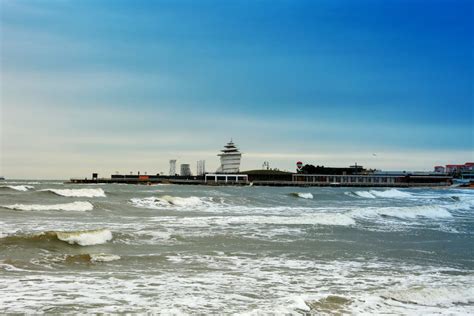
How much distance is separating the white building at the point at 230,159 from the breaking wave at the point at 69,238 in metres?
106

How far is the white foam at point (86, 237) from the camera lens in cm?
1495

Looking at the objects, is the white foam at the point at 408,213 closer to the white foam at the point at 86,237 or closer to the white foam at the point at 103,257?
the white foam at the point at 86,237

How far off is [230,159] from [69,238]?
108367 mm

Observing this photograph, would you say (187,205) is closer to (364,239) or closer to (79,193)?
(79,193)

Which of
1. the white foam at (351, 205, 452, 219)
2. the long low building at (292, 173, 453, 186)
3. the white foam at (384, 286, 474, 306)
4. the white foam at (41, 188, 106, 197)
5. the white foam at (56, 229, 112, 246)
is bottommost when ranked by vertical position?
the white foam at (384, 286, 474, 306)

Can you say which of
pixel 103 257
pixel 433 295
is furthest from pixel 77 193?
pixel 433 295

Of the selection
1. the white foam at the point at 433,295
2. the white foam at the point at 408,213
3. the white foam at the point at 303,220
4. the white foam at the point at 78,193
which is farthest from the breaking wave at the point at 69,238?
the white foam at the point at 78,193

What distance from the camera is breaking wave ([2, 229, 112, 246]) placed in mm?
14688

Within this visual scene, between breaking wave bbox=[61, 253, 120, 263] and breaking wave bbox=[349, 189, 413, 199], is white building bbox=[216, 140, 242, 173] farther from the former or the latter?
breaking wave bbox=[61, 253, 120, 263]

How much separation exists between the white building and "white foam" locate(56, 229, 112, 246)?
348 feet

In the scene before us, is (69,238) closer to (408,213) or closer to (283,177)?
(408,213)

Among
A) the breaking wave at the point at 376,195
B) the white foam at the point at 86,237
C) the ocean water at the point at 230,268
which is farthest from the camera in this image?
the breaking wave at the point at 376,195

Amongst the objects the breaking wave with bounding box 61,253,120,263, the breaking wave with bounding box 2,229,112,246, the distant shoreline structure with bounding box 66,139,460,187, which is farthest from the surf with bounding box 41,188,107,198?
the distant shoreline structure with bounding box 66,139,460,187

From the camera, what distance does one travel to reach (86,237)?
1545 centimetres
